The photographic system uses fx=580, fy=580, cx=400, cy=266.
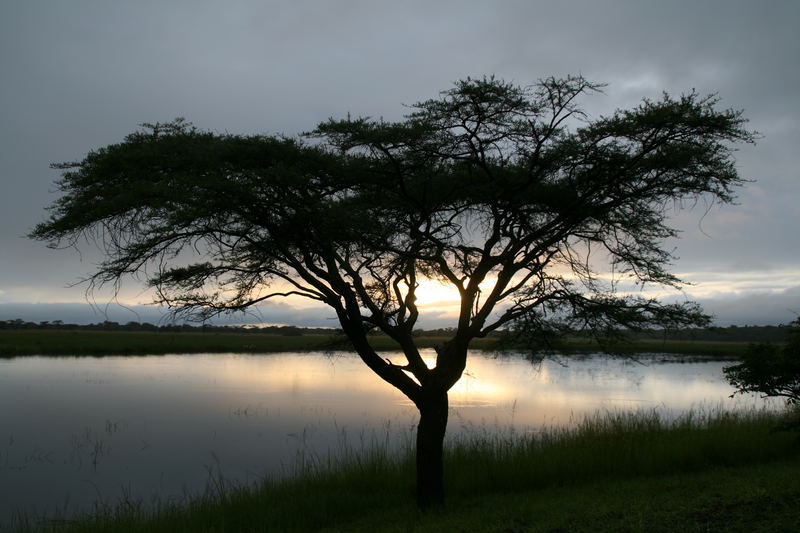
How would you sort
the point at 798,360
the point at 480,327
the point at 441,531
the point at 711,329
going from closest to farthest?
the point at 441,531
the point at 711,329
the point at 480,327
the point at 798,360

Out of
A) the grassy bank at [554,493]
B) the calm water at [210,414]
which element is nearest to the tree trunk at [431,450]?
the grassy bank at [554,493]

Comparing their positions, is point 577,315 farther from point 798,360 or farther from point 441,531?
point 798,360

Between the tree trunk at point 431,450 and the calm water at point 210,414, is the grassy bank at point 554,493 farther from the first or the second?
the calm water at point 210,414

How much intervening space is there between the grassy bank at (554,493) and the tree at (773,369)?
880 mm

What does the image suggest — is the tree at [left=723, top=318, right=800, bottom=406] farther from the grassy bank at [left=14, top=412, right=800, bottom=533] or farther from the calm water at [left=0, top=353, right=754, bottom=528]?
the calm water at [left=0, top=353, right=754, bottom=528]

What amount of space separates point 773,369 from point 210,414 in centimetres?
Answer: 1579

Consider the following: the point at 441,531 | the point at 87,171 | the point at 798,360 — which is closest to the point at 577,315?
the point at 441,531

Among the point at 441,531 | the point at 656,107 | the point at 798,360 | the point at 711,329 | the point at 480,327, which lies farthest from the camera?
the point at 798,360

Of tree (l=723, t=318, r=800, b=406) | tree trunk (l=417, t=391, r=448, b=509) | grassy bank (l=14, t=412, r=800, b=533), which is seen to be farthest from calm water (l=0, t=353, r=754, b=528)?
tree (l=723, t=318, r=800, b=406)

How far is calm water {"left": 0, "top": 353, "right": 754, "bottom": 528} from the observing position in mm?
11672

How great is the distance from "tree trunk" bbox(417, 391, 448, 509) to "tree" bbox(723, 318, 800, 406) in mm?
5531

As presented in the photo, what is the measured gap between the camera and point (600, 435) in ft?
36.5

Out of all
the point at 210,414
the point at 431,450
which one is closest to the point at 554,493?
the point at 431,450

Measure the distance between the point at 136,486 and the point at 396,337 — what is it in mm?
6785
